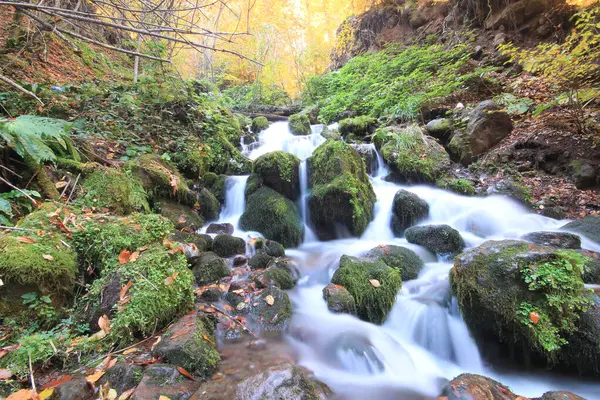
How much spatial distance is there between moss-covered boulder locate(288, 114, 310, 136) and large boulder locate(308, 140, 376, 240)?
5257 millimetres

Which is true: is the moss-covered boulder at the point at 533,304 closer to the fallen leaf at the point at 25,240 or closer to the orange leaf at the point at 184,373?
the orange leaf at the point at 184,373

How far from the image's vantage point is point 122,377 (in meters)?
2.07

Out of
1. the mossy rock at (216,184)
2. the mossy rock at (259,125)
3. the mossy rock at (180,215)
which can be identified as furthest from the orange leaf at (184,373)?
the mossy rock at (259,125)

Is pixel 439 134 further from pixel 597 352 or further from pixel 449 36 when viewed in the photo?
pixel 597 352

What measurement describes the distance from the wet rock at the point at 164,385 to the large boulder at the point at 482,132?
28.3ft

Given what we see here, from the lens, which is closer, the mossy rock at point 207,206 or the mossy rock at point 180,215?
the mossy rock at point 180,215

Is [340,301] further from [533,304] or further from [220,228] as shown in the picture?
[220,228]

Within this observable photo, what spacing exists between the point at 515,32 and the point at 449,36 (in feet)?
8.95

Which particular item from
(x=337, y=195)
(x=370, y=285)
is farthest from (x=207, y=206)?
(x=370, y=285)

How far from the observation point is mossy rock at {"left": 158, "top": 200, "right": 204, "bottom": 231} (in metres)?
5.57

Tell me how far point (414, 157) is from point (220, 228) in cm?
570

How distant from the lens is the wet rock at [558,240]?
175 inches

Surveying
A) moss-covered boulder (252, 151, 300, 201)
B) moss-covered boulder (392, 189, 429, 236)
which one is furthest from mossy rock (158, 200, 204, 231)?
moss-covered boulder (392, 189, 429, 236)

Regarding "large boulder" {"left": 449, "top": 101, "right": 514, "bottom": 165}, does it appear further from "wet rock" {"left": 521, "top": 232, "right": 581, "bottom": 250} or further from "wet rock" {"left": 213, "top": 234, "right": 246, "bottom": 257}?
"wet rock" {"left": 213, "top": 234, "right": 246, "bottom": 257}
